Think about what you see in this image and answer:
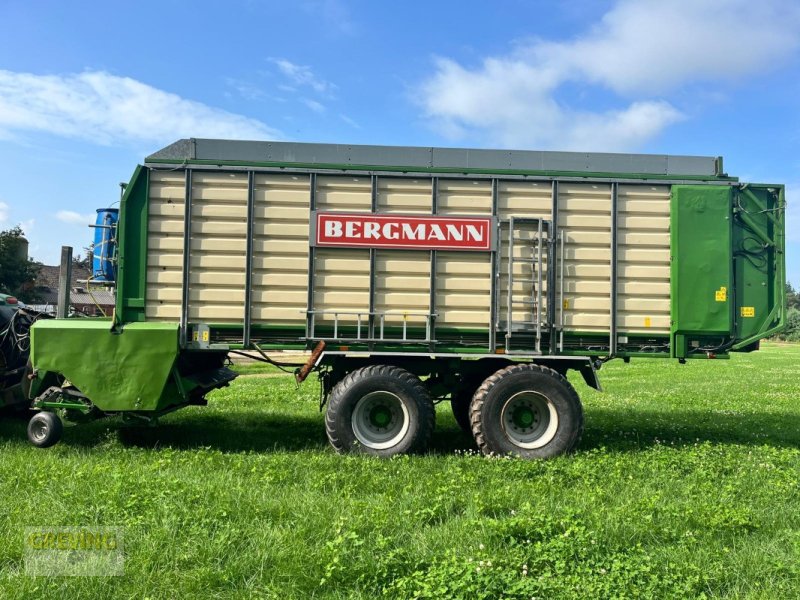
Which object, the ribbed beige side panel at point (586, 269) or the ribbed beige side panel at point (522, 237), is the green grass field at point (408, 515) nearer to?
the ribbed beige side panel at point (586, 269)

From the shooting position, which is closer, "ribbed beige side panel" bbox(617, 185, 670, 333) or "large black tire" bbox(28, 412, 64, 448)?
"large black tire" bbox(28, 412, 64, 448)

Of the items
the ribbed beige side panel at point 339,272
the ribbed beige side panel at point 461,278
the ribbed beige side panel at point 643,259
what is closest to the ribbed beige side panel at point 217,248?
the ribbed beige side panel at point 339,272

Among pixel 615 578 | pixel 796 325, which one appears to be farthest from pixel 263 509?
pixel 796 325

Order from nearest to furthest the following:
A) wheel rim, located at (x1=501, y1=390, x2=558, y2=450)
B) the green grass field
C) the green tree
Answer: the green grass field, wheel rim, located at (x1=501, y1=390, x2=558, y2=450), the green tree

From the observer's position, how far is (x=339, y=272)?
22.0 ft

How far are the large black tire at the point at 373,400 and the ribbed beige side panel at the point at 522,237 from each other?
139 centimetres

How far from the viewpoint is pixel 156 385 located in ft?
20.8

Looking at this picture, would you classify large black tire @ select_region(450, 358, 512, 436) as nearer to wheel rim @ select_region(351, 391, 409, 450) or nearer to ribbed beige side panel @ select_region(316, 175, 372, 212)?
wheel rim @ select_region(351, 391, 409, 450)

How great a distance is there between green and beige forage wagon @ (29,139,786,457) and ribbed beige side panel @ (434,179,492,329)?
2cm

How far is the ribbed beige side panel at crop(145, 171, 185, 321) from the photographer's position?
6598 millimetres

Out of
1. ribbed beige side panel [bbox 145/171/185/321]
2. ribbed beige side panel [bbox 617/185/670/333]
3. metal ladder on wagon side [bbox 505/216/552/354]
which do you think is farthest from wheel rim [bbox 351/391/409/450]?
ribbed beige side panel [bbox 617/185/670/333]

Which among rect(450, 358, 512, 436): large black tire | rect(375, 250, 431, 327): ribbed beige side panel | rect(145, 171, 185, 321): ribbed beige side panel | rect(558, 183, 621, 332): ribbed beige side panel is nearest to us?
rect(145, 171, 185, 321): ribbed beige side panel

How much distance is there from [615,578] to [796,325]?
72.5 m

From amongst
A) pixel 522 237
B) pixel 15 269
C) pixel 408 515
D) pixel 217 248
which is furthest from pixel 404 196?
pixel 15 269
